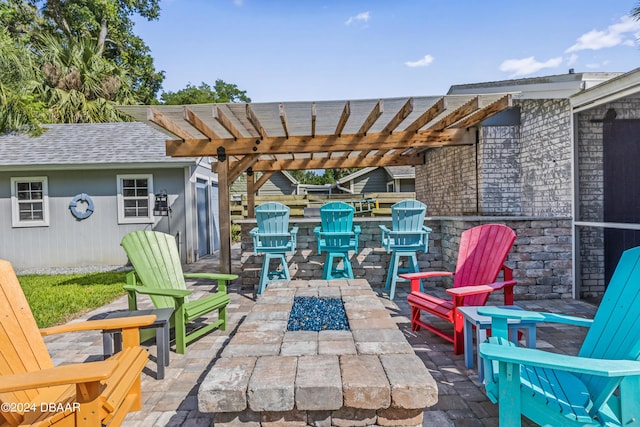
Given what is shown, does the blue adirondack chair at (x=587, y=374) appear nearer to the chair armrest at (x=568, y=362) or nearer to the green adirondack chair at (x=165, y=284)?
the chair armrest at (x=568, y=362)

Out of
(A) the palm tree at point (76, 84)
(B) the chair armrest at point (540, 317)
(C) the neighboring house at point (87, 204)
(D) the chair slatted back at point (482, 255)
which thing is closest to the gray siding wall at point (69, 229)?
(C) the neighboring house at point (87, 204)

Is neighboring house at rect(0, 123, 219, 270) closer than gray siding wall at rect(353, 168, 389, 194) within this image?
Yes

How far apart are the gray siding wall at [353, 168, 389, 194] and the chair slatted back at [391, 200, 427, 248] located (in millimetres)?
11872

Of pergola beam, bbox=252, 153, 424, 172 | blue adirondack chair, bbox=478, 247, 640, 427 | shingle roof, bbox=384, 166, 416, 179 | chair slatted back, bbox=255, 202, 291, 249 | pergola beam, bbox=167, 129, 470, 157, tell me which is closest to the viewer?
blue adirondack chair, bbox=478, 247, 640, 427

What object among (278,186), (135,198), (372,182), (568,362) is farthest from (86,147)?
(372,182)

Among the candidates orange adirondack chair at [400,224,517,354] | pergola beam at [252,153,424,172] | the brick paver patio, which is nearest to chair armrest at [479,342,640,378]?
the brick paver patio

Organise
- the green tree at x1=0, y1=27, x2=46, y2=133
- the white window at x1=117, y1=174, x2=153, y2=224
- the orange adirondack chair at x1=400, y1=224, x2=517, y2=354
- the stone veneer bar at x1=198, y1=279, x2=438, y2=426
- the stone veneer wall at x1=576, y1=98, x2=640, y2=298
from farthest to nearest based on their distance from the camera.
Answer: the white window at x1=117, y1=174, x2=153, y2=224 → the green tree at x1=0, y1=27, x2=46, y2=133 → the stone veneer wall at x1=576, y1=98, x2=640, y2=298 → the orange adirondack chair at x1=400, y1=224, x2=517, y2=354 → the stone veneer bar at x1=198, y1=279, x2=438, y2=426

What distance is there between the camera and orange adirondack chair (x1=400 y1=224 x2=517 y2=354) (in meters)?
2.86

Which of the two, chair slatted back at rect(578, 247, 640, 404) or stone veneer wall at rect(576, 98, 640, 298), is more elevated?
stone veneer wall at rect(576, 98, 640, 298)

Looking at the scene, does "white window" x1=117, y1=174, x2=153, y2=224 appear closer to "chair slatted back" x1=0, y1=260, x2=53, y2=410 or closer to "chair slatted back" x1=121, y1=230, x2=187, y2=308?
"chair slatted back" x1=121, y1=230, x2=187, y2=308

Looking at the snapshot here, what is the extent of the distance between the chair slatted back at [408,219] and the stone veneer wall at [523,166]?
126 cm

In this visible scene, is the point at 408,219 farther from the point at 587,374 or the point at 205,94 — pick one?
the point at 205,94

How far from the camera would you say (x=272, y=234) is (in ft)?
16.0

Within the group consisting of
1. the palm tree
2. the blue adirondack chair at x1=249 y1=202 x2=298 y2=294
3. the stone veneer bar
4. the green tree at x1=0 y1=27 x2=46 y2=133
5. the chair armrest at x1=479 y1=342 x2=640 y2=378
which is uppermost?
the palm tree
